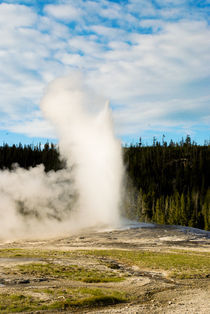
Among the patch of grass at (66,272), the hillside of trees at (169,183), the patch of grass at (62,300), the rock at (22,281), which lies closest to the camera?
the patch of grass at (62,300)

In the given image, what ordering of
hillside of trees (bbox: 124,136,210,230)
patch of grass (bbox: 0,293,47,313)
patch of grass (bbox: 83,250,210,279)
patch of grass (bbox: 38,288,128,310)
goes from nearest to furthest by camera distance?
patch of grass (bbox: 0,293,47,313), patch of grass (bbox: 38,288,128,310), patch of grass (bbox: 83,250,210,279), hillside of trees (bbox: 124,136,210,230)

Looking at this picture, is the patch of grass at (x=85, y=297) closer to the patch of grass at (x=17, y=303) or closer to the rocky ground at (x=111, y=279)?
the rocky ground at (x=111, y=279)

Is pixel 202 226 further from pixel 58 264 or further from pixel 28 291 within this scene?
pixel 28 291

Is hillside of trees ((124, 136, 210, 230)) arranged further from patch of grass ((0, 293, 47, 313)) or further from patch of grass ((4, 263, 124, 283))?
patch of grass ((0, 293, 47, 313))

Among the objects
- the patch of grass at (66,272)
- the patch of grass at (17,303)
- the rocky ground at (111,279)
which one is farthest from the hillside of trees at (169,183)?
the patch of grass at (17,303)

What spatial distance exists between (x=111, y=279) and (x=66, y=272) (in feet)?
10.5

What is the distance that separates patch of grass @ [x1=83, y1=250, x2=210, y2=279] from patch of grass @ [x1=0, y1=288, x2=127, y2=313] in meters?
6.35

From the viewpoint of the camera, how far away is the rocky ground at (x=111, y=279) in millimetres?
14422

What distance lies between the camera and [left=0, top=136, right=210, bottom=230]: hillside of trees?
76.0 meters

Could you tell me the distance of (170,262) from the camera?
25.1 metres

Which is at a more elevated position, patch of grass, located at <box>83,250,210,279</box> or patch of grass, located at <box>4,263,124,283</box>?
patch of grass, located at <box>4,263,124,283</box>

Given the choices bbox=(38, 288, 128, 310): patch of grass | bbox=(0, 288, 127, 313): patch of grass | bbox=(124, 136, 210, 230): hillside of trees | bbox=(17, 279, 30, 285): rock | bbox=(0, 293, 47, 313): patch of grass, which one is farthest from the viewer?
bbox=(124, 136, 210, 230): hillside of trees

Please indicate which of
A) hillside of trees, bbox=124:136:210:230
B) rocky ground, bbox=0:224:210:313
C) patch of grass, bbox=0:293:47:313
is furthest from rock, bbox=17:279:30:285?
hillside of trees, bbox=124:136:210:230

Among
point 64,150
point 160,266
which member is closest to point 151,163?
point 64,150
